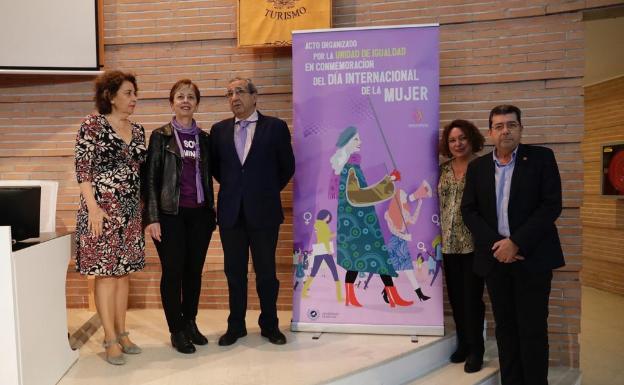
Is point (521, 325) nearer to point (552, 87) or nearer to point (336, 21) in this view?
point (552, 87)

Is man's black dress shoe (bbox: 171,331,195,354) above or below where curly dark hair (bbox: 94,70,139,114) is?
below

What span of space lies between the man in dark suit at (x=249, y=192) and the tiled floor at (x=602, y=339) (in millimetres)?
2514

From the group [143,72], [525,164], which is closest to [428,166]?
[525,164]

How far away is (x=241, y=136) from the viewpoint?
9.41 ft

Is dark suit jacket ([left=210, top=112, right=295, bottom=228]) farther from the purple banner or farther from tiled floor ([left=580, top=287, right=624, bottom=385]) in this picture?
tiled floor ([left=580, top=287, right=624, bottom=385])

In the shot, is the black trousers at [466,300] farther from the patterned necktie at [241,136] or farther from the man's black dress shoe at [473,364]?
the patterned necktie at [241,136]

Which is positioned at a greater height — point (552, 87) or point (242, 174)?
point (552, 87)

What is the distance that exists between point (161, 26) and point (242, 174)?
1844 millimetres

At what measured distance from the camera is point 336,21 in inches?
146

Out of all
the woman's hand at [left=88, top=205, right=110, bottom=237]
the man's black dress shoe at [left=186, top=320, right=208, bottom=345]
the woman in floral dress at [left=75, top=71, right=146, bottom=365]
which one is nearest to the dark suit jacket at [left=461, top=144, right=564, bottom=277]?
the man's black dress shoe at [left=186, top=320, right=208, bottom=345]

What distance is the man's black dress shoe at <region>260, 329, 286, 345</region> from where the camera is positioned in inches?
113

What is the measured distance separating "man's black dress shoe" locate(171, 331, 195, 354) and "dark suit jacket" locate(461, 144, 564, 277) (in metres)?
1.67

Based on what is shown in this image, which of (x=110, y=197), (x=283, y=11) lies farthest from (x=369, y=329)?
(x=283, y=11)

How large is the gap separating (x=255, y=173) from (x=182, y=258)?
0.64 metres
